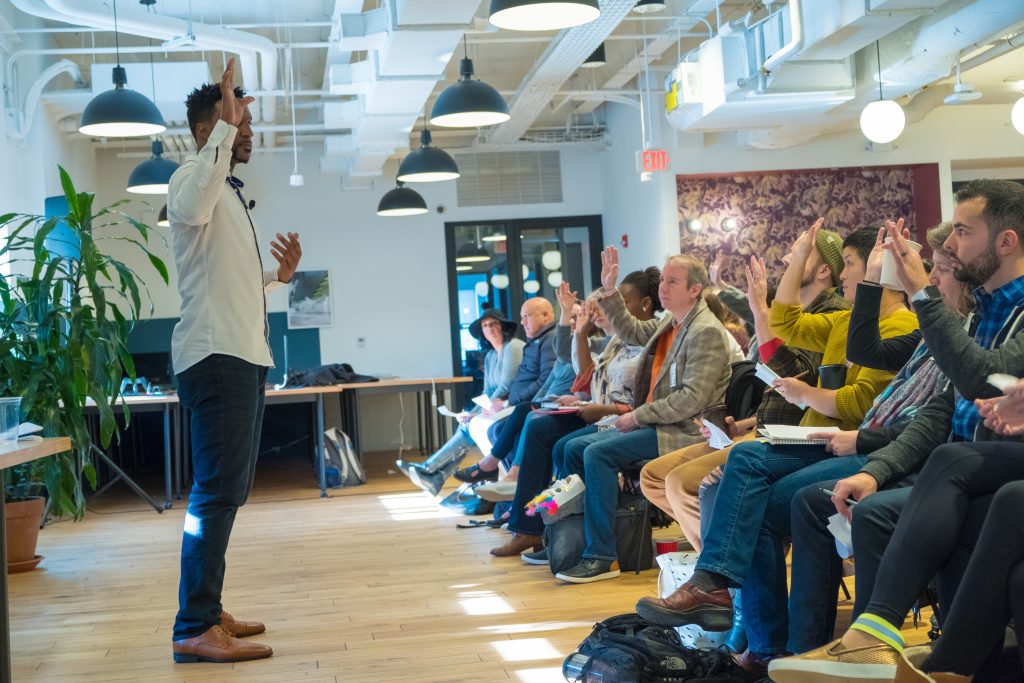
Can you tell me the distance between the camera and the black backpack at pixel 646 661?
268cm

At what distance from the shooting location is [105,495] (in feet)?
27.5

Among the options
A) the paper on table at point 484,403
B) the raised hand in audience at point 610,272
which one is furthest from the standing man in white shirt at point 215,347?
the paper on table at point 484,403

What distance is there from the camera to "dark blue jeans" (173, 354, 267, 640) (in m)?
3.19

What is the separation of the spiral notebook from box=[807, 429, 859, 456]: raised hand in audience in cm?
1

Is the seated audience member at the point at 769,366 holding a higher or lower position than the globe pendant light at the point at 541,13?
lower

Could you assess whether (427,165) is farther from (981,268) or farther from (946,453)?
(946,453)

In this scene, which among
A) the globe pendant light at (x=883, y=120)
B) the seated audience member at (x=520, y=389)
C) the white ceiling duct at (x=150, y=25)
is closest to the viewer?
the seated audience member at (x=520, y=389)

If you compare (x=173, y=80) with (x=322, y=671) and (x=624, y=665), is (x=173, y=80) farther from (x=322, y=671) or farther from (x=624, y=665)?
(x=624, y=665)

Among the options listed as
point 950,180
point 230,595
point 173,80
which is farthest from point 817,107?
point 230,595

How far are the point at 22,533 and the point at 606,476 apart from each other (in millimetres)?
3032

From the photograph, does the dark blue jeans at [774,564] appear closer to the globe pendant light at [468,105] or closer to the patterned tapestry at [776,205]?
the globe pendant light at [468,105]

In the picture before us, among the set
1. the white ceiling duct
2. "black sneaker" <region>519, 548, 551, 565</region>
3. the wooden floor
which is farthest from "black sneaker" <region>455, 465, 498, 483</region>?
the white ceiling duct

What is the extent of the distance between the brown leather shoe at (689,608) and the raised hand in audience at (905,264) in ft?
3.10

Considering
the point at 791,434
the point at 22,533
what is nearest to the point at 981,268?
the point at 791,434
